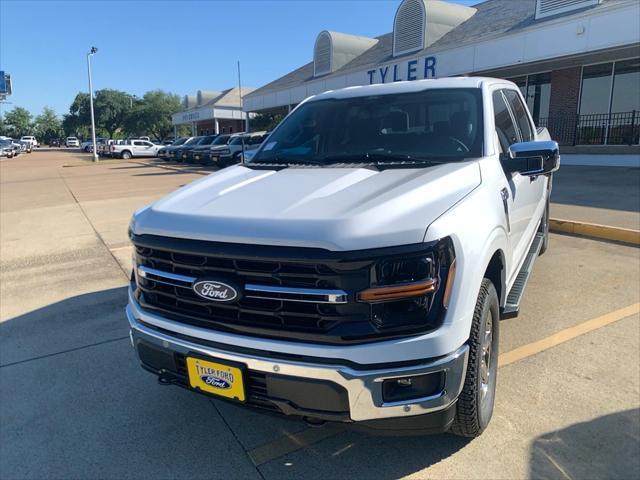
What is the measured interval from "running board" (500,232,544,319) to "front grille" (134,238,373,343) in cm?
153

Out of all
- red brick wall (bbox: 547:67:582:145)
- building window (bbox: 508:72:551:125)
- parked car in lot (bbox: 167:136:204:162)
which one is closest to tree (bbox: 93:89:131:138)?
parked car in lot (bbox: 167:136:204:162)

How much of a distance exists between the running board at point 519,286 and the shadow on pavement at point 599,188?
15.4 feet

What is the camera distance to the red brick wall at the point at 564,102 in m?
18.6

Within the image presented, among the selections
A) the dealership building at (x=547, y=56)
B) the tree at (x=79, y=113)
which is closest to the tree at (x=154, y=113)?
the tree at (x=79, y=113)

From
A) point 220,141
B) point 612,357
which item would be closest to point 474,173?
point 612,357

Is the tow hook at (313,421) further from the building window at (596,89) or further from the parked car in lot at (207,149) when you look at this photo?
the parked car in lot at (207,149)

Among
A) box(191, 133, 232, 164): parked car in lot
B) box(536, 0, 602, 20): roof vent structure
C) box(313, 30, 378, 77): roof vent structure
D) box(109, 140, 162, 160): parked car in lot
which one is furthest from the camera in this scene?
box(109, 140, 162, 160): parked car in lot

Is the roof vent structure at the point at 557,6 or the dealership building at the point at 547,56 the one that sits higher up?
the roof vent structure at the point at 557,6

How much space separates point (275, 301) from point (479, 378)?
1096mm

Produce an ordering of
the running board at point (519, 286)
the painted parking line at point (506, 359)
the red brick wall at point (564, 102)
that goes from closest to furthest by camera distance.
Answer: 1. the painted parking line at point (506, 359)
2. the running board at point (519, 286)
3. the red brick wall at point (564, 102)

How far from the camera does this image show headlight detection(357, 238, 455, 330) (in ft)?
6.70

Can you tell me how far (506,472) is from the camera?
246cm

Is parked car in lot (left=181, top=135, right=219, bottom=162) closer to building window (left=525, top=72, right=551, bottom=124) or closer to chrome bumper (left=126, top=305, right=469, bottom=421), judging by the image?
building window (left=525, top=72, right=551, bottom=124)

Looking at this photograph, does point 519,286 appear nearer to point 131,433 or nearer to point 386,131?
point 386,131
